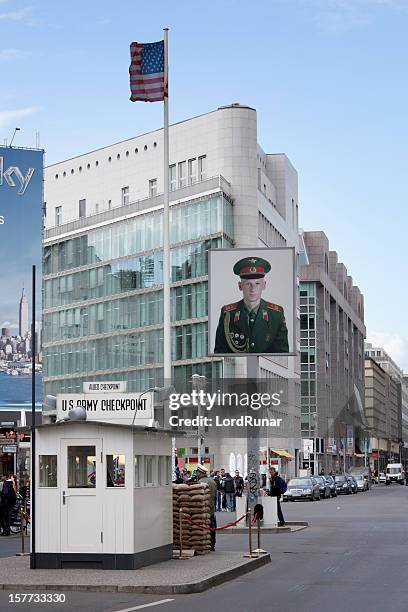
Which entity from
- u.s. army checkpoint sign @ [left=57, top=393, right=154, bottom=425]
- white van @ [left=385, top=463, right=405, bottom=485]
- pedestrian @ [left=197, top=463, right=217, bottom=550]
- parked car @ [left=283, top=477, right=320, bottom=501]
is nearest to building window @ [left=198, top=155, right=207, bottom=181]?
parked car @ [left=283, top=477, right=320, bottom=501]

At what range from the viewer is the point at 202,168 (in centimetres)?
9738

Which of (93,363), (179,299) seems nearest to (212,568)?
(179,299)

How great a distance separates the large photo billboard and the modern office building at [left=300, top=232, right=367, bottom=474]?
86860mm

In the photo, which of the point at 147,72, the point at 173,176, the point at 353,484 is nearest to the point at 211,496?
the point at 147,72

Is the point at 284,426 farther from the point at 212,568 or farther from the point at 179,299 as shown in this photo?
the point at 212,568

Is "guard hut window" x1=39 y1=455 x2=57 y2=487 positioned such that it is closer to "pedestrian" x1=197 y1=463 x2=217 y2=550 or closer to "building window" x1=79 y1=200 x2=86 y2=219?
"pedestrian" x1=197 y1=463 x2=217 y2=550

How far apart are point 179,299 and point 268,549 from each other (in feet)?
223

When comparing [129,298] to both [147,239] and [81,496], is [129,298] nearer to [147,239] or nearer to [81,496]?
[147,239]

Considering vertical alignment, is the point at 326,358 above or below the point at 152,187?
below

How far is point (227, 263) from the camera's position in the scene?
37188 mm

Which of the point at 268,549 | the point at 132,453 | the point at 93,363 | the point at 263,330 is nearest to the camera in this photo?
the point at 132,453

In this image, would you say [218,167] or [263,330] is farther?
[218,167]

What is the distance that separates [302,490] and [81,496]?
51819 millimetres

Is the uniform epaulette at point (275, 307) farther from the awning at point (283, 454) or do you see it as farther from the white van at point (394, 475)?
the white van at point (394, 475)
